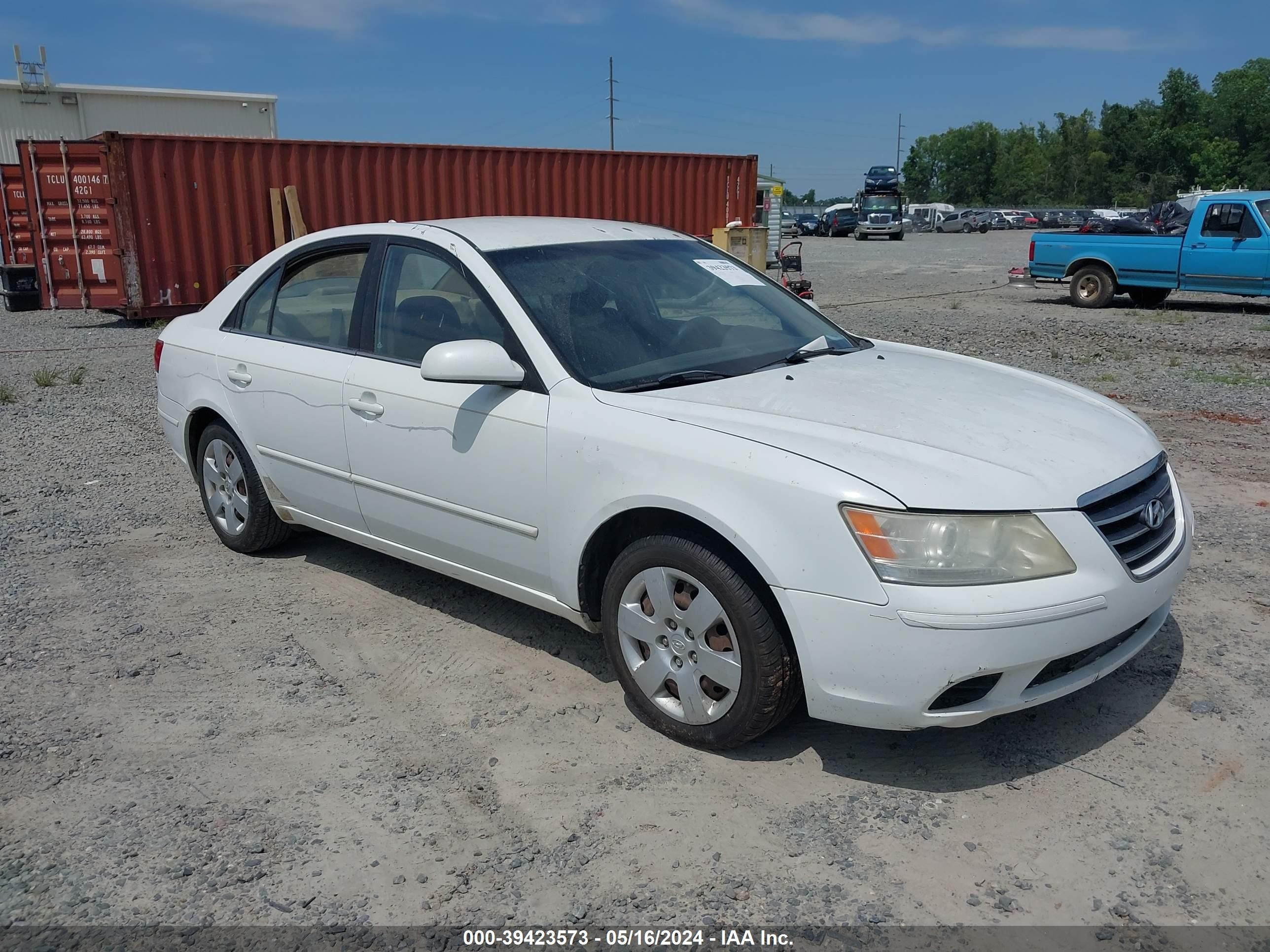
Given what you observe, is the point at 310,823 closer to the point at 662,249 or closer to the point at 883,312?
the point at 662,249

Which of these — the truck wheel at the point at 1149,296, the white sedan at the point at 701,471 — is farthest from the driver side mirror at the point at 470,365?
the truck wheel at the point at 1149,296

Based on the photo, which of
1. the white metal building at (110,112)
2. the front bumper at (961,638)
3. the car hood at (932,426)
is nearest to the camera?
the front bumper at (961,638)

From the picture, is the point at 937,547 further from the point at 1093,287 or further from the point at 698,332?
the point at 1093,287

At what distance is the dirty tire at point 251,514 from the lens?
4988mm

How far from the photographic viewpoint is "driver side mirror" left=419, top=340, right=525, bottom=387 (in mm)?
3514

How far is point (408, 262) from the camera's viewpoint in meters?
4.27

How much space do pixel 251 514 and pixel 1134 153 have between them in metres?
109

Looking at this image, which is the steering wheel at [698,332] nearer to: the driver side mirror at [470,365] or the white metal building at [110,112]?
the driver side mirror at [470,365]

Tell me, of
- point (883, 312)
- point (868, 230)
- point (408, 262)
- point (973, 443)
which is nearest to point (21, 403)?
point (408, 262)

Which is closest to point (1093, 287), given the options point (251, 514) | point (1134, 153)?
point (251, 514)

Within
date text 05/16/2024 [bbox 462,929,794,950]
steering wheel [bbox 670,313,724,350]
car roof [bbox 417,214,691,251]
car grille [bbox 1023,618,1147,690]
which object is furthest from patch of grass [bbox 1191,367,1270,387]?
date text 05/16/2024 [bbox 462,929,794,950]

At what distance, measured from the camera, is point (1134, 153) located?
321 ft

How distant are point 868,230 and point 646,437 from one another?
159 feet

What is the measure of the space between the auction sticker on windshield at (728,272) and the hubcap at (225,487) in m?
2.38
